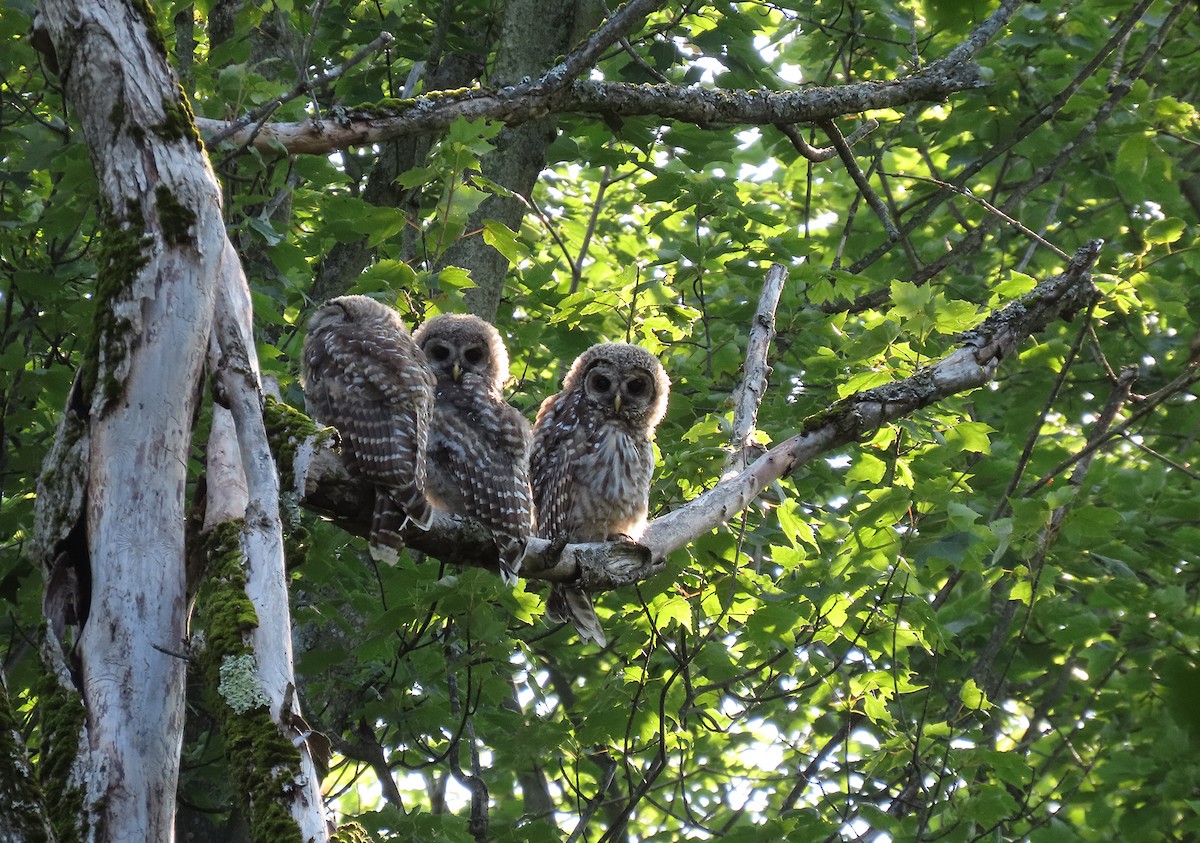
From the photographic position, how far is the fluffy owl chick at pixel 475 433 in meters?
4.29

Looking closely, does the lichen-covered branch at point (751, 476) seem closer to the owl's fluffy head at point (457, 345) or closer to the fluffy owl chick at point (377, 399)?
the fluffy owl chick at point (377, 399)

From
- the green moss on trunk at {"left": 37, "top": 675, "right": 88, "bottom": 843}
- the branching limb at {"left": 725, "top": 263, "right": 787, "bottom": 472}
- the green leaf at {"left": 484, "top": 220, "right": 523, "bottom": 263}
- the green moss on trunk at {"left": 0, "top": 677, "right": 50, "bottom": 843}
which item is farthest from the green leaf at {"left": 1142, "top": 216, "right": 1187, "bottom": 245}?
the green moss on trunk at {"left": 0, "top": 677, "right": 50, "bottom": 843}

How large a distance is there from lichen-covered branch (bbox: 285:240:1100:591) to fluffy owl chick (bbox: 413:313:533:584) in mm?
178

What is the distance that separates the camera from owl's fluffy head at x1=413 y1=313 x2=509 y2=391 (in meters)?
4.95

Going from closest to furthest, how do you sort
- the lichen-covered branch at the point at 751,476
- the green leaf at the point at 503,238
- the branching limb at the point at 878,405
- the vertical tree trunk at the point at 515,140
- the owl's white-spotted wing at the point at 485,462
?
1. the lichen-covered branch at the point at 751,476
2. the branching limb at the point at 878,405
3. the owl's white-spotted wing at the point at 485,462
4. the green leaf at the point at 503,238
5. the vertical tree trunk at the point at 515,140

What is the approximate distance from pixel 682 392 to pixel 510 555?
2.90 metres

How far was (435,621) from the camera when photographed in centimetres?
516

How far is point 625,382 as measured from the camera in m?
5.37

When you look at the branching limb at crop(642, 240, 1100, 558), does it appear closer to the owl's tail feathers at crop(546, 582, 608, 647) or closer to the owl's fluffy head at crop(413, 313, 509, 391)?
the owl's tail feathers at crop(546, 582, 608, 647)

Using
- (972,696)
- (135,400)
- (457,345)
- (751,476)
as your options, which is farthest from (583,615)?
(135,400)

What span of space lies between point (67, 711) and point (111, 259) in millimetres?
996

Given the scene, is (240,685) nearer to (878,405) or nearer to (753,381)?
(878,405)

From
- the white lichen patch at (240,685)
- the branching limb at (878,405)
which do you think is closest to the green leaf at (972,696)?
the branching limb at (878,405)

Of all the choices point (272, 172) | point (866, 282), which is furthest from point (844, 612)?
point (272, 172)
